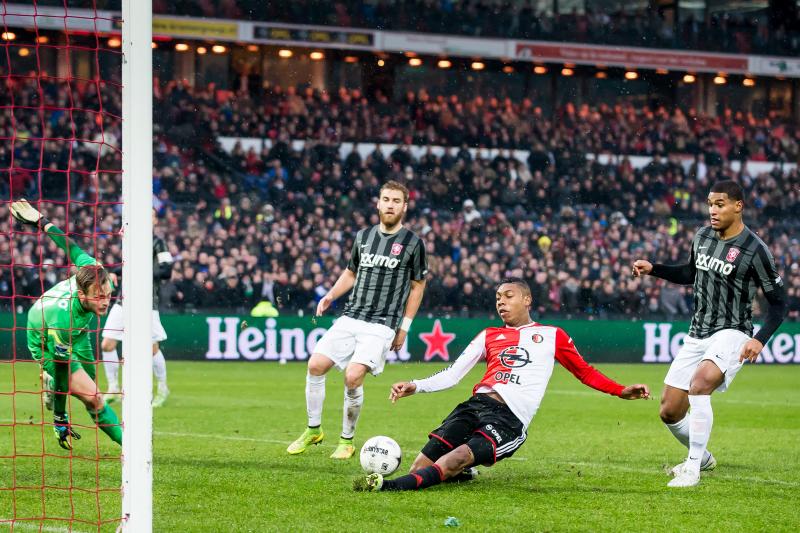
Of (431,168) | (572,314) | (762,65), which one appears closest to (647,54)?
(762,65)

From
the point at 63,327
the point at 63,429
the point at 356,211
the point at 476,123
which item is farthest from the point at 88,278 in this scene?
the point at 476,123

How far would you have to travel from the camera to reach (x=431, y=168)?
2950 centimetres

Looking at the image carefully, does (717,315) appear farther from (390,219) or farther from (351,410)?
(351,410)

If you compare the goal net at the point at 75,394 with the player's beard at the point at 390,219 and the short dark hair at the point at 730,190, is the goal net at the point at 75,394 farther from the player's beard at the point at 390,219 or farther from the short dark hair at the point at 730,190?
the short dark hair at the point at 730,190

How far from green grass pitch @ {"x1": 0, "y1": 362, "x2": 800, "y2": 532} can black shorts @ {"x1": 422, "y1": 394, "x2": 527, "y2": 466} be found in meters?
0.25

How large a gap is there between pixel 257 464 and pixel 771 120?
3181 cm

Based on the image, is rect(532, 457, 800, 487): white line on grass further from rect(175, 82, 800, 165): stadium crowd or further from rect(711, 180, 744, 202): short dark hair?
rect(175, 82, 800, 165): stadium crowd

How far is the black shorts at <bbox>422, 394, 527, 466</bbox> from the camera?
723cm

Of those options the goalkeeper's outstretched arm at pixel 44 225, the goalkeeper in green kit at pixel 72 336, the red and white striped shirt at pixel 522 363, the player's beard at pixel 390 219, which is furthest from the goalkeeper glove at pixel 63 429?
the player's beard at pixel 390 219

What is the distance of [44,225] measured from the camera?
7098 millimetres

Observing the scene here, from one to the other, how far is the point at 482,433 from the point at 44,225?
123 inches

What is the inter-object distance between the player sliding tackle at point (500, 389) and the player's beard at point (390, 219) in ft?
5.30

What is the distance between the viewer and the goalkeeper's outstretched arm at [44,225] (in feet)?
21.9

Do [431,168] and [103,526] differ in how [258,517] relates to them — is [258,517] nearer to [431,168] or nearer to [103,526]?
[103,526]
